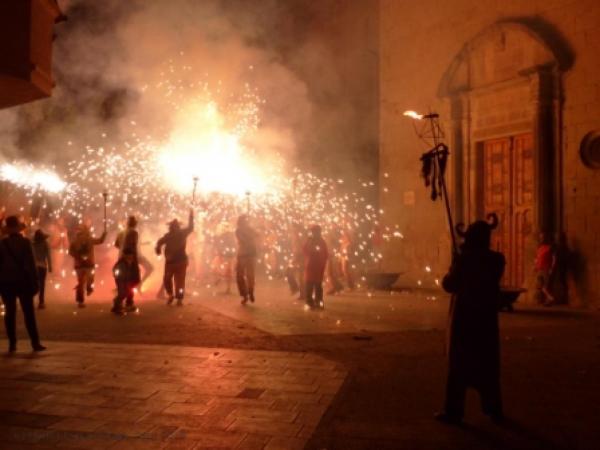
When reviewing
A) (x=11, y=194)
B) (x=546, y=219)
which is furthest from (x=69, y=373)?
(x=11, y=194)

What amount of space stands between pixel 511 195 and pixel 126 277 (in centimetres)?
783

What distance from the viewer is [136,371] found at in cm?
614

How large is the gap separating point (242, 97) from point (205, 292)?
5.27 m

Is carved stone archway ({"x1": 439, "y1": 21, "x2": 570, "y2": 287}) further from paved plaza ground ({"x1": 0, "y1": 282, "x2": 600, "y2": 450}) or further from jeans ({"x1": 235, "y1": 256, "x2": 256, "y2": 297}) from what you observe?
jeans ({"x1": 235, "y1": 256, "x2": 256, "y2": 297})

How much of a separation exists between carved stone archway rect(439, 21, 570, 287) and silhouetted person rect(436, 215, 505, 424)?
7.75 m

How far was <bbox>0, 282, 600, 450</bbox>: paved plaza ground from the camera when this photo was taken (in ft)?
14.0

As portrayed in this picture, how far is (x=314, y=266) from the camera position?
11.2 metres

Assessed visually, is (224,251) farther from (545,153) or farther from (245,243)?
(545,153)

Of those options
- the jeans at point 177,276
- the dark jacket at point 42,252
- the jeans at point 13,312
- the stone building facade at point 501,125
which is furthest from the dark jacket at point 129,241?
the stone building facade at point 501,125

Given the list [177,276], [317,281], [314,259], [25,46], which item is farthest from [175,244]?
[25,46]

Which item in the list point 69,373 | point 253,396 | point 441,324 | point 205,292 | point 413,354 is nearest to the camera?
point 253,396

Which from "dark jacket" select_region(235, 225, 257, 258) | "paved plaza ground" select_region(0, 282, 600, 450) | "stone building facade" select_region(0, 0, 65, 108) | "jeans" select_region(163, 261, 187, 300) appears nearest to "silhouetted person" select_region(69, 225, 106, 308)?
"jeans" select_region(163, 261, 187, 300)

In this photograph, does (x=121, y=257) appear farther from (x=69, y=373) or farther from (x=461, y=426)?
(x=461, y=426)

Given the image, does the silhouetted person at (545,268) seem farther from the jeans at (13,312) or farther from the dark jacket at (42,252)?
the dark jacket at (42,252)
